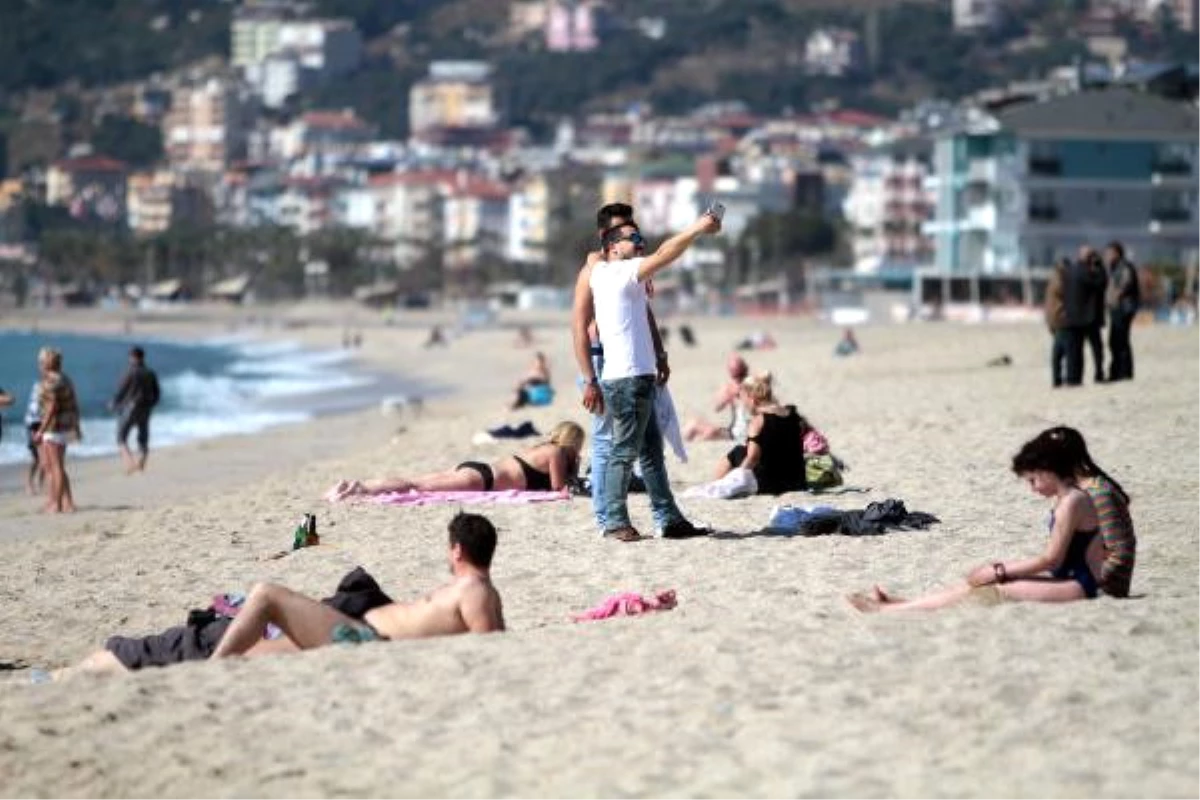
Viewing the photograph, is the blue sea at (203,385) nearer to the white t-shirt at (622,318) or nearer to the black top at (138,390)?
the black top at (138,390)

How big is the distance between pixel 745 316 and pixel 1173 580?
277ft

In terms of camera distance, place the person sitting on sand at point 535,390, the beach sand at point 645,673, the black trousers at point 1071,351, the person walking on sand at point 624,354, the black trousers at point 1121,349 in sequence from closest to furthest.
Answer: the beach sand at point 645,673 → the person walking on sand at point 624,354 → the black trousers at point 1071,351 → the black trousers at point 1121,349 → the person sitting on sand at point 535,390

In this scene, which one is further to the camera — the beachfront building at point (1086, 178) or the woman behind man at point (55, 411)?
the beachfront building at point (1086, 178)

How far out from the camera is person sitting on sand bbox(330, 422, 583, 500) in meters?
A: 14.5

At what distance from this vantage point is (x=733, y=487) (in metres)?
14.3

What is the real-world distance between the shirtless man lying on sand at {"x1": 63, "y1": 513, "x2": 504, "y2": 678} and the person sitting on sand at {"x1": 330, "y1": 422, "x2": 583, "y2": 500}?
5065 millimetres

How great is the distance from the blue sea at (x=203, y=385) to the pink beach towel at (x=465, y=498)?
11.9 meters

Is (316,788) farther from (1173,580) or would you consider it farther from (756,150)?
(756,150)

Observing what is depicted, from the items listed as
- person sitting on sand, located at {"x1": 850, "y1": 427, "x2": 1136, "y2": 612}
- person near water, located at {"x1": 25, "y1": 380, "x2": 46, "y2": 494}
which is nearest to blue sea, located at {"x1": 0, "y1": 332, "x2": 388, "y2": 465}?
person near water, located at {"x1": 25, "y1": 380, "x2": 46, "y2": 494}

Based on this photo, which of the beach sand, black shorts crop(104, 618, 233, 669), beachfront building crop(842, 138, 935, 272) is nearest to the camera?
the beach sand

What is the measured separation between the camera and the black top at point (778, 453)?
14.4 m

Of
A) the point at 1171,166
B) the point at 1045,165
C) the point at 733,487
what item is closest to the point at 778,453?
the point at 733,487

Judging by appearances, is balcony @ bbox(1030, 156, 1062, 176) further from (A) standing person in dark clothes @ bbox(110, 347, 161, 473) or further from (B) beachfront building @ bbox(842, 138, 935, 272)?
(A) standing person in dark clothes @ bbox(110, 347, 161, 473)

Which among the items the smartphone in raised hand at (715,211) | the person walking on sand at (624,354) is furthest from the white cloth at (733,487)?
the smartphone in raised hand at (715,211)
